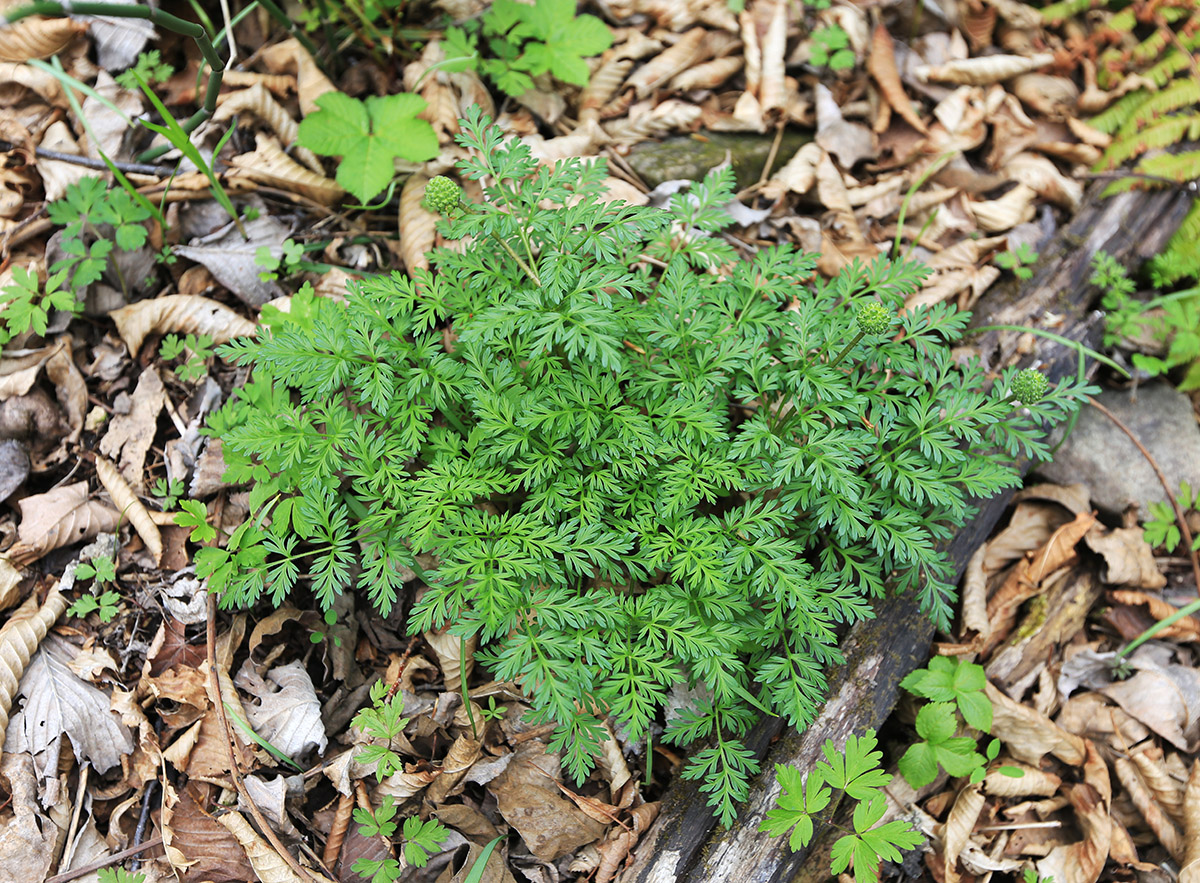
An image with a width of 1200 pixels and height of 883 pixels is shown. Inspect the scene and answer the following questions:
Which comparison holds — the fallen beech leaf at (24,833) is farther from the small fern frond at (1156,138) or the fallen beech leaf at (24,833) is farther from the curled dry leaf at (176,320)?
the small fern frond at (1156,138)

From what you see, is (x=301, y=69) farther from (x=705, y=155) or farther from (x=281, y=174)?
(x=705, y=155)

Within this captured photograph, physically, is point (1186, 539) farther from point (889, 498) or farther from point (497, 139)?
point (497, 139)

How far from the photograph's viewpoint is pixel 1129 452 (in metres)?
3.55

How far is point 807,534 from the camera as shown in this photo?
2.55 m

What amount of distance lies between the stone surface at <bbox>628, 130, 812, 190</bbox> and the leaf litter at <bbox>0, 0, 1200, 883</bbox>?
0.23 feet

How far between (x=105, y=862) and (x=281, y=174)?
2.80m

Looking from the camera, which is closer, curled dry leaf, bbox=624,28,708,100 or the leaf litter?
the leaf litter

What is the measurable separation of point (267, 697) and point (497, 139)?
2.12 m

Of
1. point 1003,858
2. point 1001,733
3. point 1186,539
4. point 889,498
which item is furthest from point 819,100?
point 1003,858

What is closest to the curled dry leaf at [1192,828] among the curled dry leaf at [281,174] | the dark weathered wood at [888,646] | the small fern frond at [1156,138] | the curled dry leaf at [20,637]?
the dark weathered wood at [888,646]

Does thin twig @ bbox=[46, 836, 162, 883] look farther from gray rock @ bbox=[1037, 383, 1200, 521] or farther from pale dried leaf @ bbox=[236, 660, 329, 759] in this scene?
gray rock @ bbox=[1037, 383, 1200, 521]

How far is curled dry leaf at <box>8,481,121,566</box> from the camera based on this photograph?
110 inches

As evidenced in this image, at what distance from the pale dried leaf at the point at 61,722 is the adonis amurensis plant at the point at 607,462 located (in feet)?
2.28

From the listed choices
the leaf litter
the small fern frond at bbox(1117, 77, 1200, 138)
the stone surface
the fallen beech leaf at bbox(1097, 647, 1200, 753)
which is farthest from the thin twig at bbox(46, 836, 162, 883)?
the small fern frond at bbox(1117, 77, 1200, 138)
